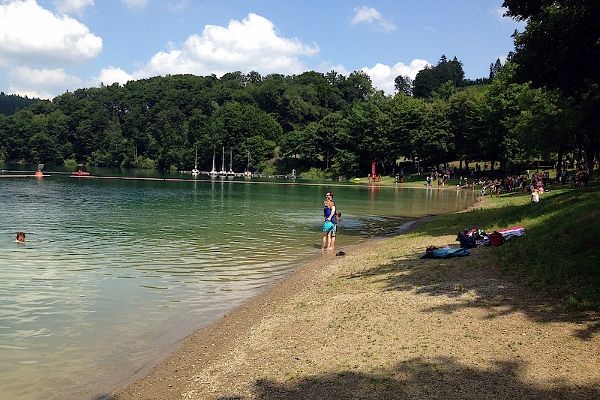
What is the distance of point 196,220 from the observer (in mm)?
36625

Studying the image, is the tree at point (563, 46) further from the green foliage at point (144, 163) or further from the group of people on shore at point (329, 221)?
the green foliage at point (144, 163)

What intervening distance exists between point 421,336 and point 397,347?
0.68 meters

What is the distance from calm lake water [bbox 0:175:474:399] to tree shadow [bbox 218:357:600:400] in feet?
12.2

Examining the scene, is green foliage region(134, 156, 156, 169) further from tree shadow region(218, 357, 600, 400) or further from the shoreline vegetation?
tree shadow region(218, 357, 600, 400)

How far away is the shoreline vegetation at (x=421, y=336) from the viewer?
26.5 feet

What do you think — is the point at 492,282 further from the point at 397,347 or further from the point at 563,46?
the point at 563,46

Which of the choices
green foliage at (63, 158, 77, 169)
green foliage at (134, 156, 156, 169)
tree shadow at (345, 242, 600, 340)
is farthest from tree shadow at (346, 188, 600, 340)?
green foliage at (63, 158, 77, 169)

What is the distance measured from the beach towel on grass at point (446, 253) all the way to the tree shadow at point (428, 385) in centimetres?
857

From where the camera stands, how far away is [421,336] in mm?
10031

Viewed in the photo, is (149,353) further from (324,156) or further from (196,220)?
(324,156)

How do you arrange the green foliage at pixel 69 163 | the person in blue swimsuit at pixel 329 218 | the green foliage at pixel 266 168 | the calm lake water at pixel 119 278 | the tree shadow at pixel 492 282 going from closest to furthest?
the tree shadow at pixel 492 282, the calm lake water at pixel 119 278, the person in blue swimsuit at pixel 329 218, the green foliage at pixel 266 168, the green foliage at pixel 69 163

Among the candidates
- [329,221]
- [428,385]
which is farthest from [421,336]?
[329,221]

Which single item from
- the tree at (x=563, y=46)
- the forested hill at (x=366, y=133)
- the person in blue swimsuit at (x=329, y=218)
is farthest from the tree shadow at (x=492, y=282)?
the forested hill at (x=366, y=133)

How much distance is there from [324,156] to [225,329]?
120569mm
